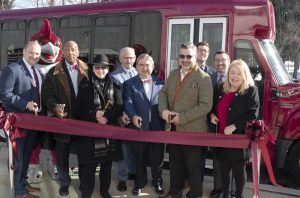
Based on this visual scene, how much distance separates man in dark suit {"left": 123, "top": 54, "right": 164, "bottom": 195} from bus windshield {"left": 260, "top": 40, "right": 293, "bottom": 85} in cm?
216

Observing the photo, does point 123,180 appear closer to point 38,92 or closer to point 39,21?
point 38,92

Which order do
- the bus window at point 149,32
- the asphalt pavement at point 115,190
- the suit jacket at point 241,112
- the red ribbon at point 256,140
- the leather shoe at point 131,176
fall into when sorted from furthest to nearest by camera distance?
the bus window at point 149,32 < the leather shoe at point 131,176 < the asphalt pavement at point 115,190 < the suit jacket at point 241,112 < the red ribbon at point 256,140

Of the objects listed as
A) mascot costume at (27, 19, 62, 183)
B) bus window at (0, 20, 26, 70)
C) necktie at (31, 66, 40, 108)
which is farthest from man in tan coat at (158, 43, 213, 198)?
bus window at (0, 20, 26, 70)

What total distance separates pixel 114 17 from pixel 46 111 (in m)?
3.25

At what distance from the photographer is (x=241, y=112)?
4289 millimetres

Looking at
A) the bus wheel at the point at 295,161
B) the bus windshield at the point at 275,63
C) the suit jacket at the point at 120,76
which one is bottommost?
the bus wheel at the point at 295,161

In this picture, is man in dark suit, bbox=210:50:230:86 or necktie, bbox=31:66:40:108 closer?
necktie, bbox=31:66:40:108

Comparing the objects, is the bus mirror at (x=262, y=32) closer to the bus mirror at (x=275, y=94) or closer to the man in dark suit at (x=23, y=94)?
the bus mirror at (x=275, y=94)

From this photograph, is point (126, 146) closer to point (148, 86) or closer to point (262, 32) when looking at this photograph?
point (148, 86)

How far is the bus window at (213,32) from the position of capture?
6508 mm

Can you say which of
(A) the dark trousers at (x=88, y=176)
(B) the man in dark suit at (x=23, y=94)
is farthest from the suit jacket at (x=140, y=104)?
(B) the man in dark suit at (x=23, y=94)

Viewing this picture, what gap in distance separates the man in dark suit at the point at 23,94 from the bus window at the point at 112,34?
2.87m

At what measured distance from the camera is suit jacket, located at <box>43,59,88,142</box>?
15.2 ft

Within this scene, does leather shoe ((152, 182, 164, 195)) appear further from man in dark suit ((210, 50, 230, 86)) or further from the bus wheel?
the bus wheel
